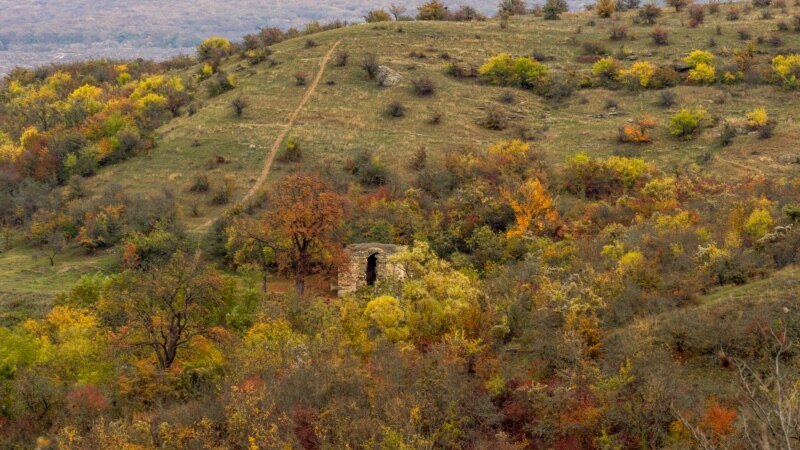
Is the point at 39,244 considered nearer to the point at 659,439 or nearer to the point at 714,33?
the point at 659,439

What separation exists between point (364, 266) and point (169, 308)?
11.9 meters

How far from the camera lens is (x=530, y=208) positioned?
125 feet

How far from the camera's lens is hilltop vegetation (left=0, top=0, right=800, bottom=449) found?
1736 centimetres

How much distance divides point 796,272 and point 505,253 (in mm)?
15096

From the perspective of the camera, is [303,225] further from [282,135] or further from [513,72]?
[513,72]

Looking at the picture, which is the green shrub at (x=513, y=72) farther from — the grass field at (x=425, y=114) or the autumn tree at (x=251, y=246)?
the autumn tree at (x=251, y=246)

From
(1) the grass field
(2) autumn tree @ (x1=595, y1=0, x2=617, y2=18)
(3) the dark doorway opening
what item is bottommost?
(3) the dark doorway opening

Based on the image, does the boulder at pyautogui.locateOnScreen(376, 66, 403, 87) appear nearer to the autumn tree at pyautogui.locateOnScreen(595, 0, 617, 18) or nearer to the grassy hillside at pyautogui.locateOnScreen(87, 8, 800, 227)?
the grassy hillside at pyautogui.locateOnScreen(87, 8, 800, 227)

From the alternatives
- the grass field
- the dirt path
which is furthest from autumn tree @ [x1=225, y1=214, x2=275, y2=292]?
the grass field

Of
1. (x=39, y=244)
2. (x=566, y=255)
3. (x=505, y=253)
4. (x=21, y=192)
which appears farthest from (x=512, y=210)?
(x=21, y=192)

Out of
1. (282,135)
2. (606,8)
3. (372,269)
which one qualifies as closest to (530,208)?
(372,269)

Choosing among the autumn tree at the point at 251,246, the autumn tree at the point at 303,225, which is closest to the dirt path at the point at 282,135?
the autumn tree at the point at 251,246

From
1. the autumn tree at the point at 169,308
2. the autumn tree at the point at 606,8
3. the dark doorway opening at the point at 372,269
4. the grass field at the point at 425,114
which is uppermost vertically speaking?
the autumn tree at the point at 606,8

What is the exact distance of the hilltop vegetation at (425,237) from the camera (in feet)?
57.0
